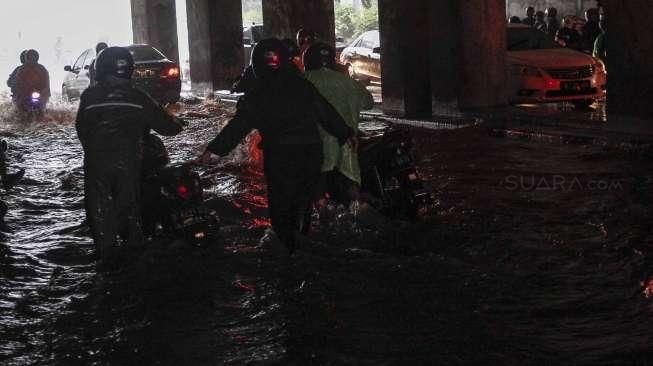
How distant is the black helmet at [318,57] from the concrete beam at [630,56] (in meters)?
7.33

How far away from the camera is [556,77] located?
60.6 ft

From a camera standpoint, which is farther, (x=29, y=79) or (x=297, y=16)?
(x=29, y=79)

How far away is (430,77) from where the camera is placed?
19.4 meters

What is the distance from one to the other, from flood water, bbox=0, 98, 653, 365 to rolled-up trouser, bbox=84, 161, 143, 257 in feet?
1.05

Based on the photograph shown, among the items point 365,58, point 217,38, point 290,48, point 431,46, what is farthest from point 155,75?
point 290,48

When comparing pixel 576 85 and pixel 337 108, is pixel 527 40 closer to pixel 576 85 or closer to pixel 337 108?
pixel 576 85

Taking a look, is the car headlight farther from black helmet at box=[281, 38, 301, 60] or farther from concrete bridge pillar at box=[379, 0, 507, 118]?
black helmet at box=[281, 38, 301, 60]

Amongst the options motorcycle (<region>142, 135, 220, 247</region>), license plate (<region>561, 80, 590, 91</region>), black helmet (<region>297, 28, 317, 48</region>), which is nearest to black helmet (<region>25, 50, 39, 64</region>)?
black helmet (<region>297, 28, 317, 48</region>)

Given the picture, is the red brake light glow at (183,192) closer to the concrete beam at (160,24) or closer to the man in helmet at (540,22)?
the man in helmet at (540,22)

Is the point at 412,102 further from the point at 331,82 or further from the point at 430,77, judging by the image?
the point at 331,82

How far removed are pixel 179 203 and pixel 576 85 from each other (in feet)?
41.2

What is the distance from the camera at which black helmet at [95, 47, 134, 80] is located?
24.1ft

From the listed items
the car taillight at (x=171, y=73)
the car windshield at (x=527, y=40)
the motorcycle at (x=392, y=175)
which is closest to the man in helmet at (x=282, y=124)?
the motorcycle at (x=392, y=175)

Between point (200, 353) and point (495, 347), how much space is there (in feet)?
5.37
